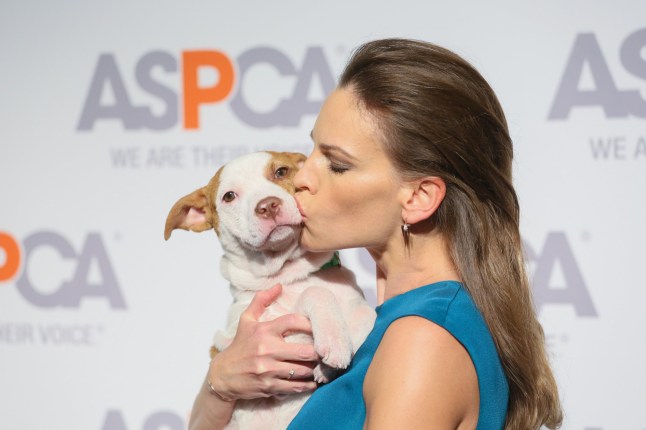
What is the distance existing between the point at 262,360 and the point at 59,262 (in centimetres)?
198

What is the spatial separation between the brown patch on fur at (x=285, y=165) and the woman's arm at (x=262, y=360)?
0.86 feet

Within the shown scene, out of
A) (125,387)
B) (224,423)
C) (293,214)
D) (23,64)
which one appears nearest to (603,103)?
(293,214)

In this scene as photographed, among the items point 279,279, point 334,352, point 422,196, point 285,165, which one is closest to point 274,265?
point 279,279

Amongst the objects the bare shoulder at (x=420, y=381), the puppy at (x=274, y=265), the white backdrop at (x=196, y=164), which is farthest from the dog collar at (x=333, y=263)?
the white backdrop at (x=196, y=164)

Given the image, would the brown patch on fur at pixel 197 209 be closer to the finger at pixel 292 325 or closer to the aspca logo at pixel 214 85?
the finger at pixel 292 325

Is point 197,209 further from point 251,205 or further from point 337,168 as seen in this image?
point 337,168

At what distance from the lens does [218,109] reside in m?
3.12

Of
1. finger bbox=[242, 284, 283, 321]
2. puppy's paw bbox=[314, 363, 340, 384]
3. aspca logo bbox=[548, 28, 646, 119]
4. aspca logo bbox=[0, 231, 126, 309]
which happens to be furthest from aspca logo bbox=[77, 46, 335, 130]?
puppy's paw bbox=[314, 363, 340, 384]

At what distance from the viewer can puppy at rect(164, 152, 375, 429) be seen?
1565 millimetres

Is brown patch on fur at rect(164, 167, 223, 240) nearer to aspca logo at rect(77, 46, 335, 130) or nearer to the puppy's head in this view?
the puppy's head

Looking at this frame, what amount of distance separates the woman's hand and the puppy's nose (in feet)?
0.70

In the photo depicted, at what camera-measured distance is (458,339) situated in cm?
127

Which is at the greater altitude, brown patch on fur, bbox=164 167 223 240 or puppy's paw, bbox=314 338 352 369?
brown patch on fur, bbox=164 167 223 240

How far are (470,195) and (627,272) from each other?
1.65 m
